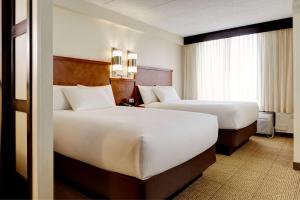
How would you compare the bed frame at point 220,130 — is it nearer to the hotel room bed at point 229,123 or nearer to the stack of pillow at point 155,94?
the hotel room bed at point 229,123

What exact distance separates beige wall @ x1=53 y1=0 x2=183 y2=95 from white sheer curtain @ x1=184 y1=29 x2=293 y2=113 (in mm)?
774

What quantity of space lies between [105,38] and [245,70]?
3.26 meters

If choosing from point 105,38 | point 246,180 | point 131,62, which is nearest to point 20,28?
point 105,38

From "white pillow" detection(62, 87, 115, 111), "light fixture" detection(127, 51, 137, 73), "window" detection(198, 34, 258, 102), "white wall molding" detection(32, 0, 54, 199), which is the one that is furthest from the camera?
"window" detection(198, 34, 258, 102)

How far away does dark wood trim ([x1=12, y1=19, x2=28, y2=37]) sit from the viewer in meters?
1.62

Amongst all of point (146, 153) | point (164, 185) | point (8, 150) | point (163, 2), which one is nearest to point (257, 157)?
point (164, 185)

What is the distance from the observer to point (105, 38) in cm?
408

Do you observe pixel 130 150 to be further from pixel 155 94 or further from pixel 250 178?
pixel 155 94

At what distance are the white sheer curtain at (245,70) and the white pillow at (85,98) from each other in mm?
3280

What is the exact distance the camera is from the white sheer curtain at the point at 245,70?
15.0 feet

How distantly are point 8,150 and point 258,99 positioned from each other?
4778 millimetres

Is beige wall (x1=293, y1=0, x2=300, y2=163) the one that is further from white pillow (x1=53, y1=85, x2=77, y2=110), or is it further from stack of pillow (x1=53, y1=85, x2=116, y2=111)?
white pillow (x1=53, y1=85, x2=77, y2=110)

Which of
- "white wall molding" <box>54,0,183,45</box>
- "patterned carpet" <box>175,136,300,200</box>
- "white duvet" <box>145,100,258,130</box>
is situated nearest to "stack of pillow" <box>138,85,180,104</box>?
"white duvet" <box>145,100,258,130</box>

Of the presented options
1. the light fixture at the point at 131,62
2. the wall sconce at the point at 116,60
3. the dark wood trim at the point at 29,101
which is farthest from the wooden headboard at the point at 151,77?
the dark wood trim at the point at 29,101
